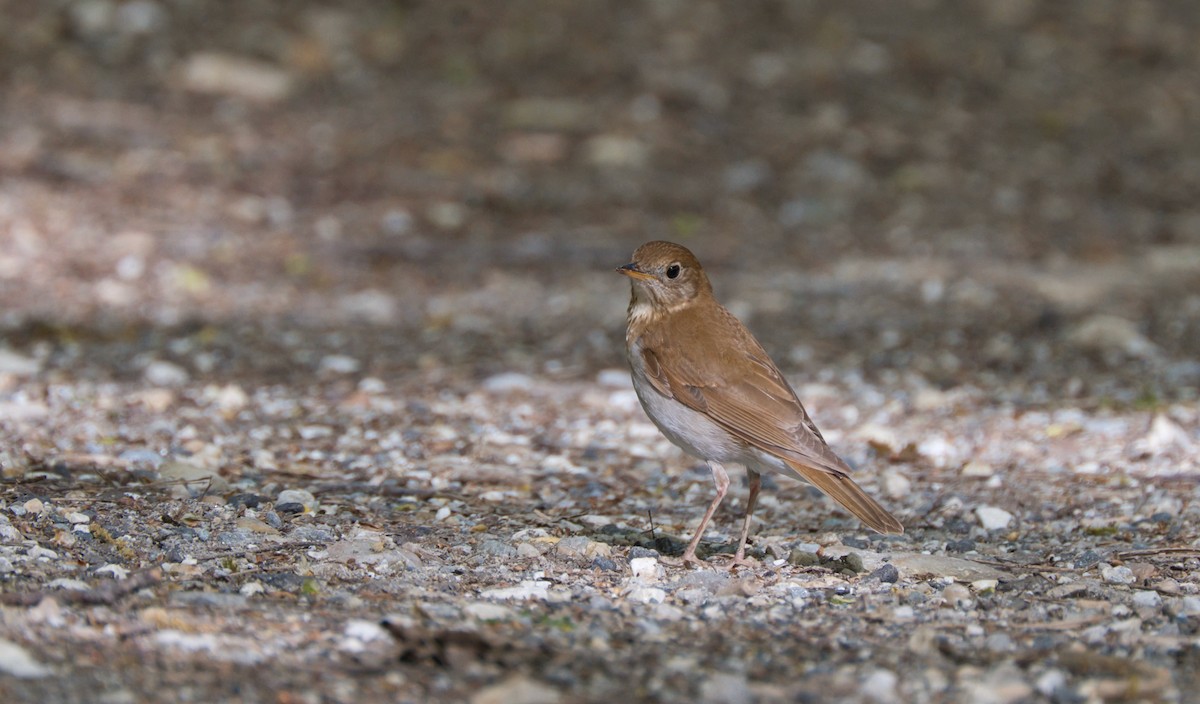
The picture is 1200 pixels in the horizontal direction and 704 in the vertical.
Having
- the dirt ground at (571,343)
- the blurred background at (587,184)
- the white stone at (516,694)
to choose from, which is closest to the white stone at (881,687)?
the dirt ground at (571,343)

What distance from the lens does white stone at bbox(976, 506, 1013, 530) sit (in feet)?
18.1

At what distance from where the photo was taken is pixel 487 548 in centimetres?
495

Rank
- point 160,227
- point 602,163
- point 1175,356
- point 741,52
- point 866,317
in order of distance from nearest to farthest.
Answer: point 1175,356 → point 866,317 → point 160,227 → point 602,163 → point 741,52

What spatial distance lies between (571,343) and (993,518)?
3.19m

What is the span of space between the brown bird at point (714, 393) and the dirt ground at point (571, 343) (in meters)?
0.31

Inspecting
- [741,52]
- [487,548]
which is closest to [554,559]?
[487,548]

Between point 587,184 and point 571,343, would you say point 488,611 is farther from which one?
point 587,184

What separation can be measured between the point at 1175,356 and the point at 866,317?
176cm

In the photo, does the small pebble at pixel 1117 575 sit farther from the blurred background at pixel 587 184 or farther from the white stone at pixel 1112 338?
the white stone at pixel 1112 338

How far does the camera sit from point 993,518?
5.57 meters

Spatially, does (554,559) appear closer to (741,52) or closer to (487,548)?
(487,548)

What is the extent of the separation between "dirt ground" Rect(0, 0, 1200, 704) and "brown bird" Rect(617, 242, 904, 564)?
1.01ft

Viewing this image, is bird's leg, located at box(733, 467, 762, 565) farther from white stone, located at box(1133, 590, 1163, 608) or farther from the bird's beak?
white stone, located at box(1133, 590, 1163, 608)

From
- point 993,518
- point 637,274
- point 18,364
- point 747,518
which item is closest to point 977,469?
point 993,518
